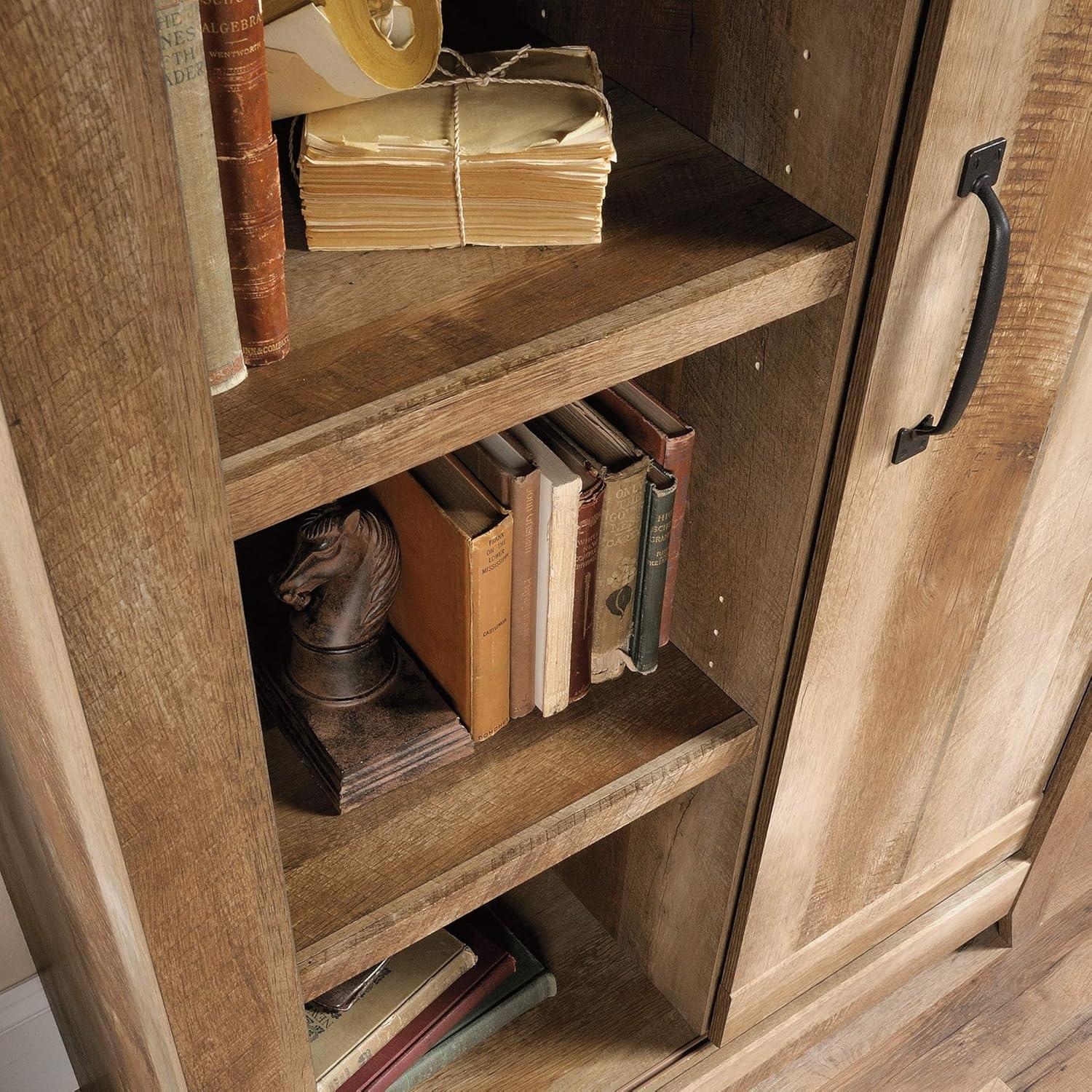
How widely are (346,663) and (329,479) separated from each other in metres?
0.35

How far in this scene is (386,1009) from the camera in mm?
A: 1225

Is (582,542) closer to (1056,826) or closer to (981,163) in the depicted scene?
(981,163)

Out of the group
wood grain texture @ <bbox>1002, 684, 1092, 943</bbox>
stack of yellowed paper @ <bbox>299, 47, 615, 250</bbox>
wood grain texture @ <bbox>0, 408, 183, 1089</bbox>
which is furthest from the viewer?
wood grain texture @ <bbox>1002, 684, 1092, 943</bbox>

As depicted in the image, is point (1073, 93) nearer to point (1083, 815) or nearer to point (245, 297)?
point (245, 297)

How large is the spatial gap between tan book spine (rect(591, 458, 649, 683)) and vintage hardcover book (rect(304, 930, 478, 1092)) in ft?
1.27

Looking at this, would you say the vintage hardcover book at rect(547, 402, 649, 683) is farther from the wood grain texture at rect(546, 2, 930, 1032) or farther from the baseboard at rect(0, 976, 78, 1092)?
the baseboard at rect(0, 976, 78, 1092)

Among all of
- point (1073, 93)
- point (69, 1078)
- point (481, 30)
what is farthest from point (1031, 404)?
point (69, 1078)

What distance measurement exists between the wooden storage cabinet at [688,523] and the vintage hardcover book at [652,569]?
41 millimetres

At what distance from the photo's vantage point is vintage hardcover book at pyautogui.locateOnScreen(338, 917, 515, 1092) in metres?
1.22

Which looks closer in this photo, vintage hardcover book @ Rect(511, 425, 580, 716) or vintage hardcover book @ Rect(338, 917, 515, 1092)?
vintage hardcover book @ Rect(511, 425, 580, 716)

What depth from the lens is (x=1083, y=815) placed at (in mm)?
1531

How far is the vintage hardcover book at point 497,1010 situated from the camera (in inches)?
50.0

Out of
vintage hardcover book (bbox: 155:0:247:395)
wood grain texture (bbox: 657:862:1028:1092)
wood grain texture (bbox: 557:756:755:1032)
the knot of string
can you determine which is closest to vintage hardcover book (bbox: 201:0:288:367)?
vintage hardcover book (bbox: 155:0:247:395)

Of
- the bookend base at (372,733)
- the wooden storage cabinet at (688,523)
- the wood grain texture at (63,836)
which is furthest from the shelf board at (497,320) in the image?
the bookend base at (372,733)
